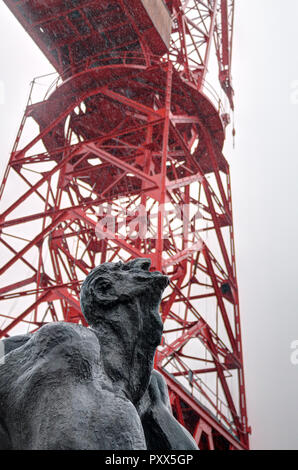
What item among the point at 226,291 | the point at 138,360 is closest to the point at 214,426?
the point at 226,291

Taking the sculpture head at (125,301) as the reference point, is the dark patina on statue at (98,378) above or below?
below

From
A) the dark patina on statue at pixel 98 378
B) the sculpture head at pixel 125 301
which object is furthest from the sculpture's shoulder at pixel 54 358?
the sculpture head at pixel 125 301

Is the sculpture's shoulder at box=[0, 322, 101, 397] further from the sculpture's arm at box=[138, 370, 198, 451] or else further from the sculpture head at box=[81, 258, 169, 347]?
the sculpture's arm at box=[138, 370, 198, 451]

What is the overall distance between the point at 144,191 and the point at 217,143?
5.82 metres

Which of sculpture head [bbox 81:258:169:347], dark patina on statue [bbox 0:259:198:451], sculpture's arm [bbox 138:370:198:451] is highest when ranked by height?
sculpture head [bbox 81:258:169:347]

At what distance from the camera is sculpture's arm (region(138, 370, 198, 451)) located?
74.7 inches

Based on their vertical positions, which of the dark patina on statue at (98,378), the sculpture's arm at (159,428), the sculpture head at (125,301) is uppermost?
the sculpture head at (125,301)

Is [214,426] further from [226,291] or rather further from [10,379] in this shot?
[10,379]

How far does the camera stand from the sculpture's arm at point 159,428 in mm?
1898

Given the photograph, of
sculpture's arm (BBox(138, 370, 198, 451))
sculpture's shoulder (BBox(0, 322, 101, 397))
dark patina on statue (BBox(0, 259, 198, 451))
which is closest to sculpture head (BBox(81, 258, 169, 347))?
dark patina on statue (BBox(0, 259, 198, 451))

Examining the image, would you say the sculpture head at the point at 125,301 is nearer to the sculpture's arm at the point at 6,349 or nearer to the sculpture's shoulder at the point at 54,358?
the sculpture's shoulder at the point at 54,358

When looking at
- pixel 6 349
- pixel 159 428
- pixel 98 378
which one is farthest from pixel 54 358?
pixel 159 428

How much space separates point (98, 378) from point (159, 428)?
0.43 meters
